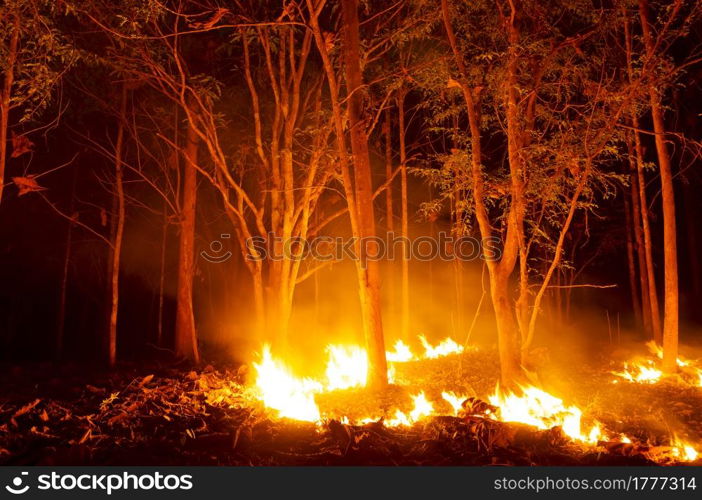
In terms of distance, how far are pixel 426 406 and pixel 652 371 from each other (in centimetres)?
723

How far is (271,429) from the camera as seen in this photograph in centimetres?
761

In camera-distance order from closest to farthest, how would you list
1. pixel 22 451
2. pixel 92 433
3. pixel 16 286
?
pixel 22 451 → pixel 92 433 → pixel 16 286

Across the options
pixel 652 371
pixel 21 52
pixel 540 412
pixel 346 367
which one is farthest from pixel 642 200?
pixel 21 52

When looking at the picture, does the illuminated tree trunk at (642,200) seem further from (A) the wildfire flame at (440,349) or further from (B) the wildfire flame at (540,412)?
(B) the wildfire flame at (540,412)

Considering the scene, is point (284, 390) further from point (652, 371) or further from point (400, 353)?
point (652, 371)

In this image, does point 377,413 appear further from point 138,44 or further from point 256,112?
point 138,44

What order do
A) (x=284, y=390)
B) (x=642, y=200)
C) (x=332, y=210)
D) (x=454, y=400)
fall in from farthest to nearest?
(x=332, y=210), (x=642, y=200), (x=284, y=390), (x=454, y=400)

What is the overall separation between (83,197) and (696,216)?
27794 mm

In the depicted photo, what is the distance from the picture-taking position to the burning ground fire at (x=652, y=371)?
38.1ft

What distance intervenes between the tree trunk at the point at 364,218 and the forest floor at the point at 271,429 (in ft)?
2.67

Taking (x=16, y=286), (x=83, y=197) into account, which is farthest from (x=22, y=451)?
(x=16, y=286)

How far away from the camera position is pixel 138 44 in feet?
36.4

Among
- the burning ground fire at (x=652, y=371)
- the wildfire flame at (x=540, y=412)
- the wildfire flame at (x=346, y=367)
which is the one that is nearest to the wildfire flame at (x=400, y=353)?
the wildfire flame at (x=346, y=367)

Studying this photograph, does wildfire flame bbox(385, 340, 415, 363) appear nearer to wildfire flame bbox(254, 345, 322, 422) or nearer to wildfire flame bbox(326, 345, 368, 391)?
wildfire flame bbox(326, 345, 368, 391)
